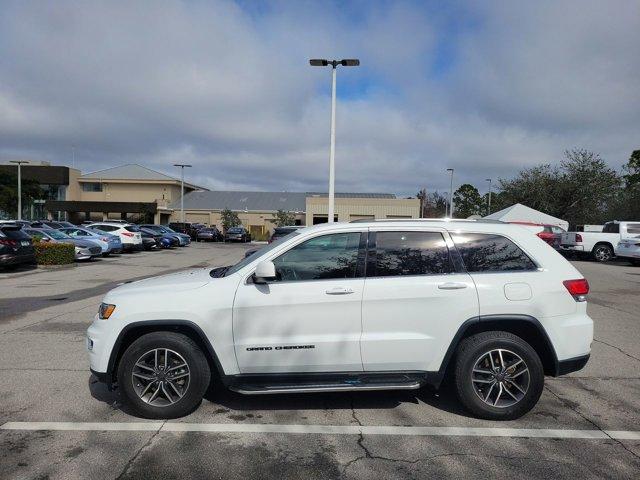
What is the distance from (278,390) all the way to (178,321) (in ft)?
3.41

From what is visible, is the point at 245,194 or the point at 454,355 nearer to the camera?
the point at 454,355

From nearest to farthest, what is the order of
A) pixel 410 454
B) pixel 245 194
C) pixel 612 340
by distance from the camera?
pixel 410 454 → pixel 612 340 → pixel 245 194

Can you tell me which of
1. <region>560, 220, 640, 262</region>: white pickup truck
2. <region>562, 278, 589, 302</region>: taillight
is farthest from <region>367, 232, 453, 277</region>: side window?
<region>560, 220, 640, 262</region>: white pickup truck

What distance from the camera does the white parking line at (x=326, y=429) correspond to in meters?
4.11

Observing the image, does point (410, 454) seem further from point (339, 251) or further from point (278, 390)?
point (339, 251)

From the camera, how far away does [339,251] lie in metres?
4.48

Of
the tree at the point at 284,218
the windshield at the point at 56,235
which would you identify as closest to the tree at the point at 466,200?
the tree at the point at 284,218

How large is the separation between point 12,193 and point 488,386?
4751 cm

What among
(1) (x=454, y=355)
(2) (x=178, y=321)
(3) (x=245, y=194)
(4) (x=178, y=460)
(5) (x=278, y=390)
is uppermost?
(3) (x=245, y=194)

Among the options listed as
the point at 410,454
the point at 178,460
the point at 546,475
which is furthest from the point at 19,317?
the point at 546,475

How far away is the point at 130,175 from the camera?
68250 mm

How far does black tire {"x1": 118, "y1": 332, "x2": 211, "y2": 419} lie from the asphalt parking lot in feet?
0.42

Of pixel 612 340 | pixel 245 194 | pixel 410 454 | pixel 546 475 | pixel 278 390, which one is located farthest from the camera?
pixel 245 194

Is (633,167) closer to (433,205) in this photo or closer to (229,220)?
(433,205)
